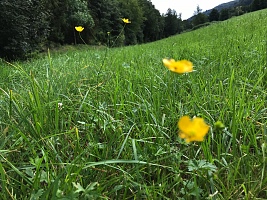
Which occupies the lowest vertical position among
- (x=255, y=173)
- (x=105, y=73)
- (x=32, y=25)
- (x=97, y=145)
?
(x=255, y=173)

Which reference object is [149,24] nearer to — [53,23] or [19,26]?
[53,23]

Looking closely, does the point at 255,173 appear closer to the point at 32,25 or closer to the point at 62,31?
the point at 32,25

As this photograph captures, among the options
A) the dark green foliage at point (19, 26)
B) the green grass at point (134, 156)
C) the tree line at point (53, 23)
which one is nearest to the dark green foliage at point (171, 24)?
the tree line at point (53, 23)

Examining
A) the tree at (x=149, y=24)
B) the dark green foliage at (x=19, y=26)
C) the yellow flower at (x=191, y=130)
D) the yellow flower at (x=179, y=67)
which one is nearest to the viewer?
the yellow flower at (x=191, y=130)

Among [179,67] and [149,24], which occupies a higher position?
[149,24]

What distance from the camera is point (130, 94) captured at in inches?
43.7

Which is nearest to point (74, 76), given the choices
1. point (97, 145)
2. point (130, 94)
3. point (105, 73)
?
point (105, 73)

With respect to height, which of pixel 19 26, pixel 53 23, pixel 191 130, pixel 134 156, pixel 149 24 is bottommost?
pixel 134 156

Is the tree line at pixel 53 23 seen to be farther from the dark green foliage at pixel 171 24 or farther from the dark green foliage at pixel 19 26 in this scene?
the dark green foliage at pixel 171 24

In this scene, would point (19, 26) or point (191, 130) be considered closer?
point (191, 130)

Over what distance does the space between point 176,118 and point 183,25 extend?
52951mm

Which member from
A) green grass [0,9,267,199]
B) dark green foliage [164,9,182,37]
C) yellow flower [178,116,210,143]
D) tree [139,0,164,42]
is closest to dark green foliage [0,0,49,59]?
green grass [0,9,267,199]

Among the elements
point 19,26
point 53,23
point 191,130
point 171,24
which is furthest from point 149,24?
point 191,130

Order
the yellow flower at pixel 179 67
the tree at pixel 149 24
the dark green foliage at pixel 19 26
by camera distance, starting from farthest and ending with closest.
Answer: the tree at pixel 149 24 < the dark green foliage at pixel 19 26 < the yellow flower at pixel 179 67
